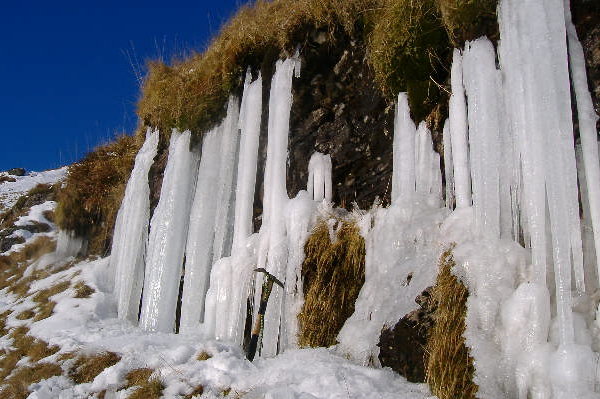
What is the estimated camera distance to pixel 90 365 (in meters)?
4.88

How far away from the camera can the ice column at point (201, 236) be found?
5.79 meters

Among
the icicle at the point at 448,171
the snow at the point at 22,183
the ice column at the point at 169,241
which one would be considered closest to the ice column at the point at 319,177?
the icicle at the point at 448,171

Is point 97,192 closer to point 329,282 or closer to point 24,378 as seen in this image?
point 24,378

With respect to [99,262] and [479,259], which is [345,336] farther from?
[99,262]

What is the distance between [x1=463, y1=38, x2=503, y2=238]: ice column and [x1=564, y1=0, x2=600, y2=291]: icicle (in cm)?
54

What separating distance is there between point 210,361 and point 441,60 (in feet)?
10.6

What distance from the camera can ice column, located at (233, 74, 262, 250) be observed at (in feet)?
18.1

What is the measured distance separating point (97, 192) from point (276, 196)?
5.36m

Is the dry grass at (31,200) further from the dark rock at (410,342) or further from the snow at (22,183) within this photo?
the dark rock at (410,342)

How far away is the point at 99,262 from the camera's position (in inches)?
332

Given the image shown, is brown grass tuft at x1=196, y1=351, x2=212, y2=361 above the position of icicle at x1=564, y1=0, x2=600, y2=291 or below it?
below

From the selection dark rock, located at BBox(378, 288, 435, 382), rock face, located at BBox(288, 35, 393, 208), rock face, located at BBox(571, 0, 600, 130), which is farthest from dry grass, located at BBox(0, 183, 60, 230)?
rock face, located at BBox(571, 0, 600, 130)

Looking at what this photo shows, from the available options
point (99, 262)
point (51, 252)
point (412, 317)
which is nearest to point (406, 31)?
point (412, 317)

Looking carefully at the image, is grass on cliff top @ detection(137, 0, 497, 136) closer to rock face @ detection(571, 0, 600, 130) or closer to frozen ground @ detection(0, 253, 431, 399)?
rock face @ detection(571, 0, 600, 130)
